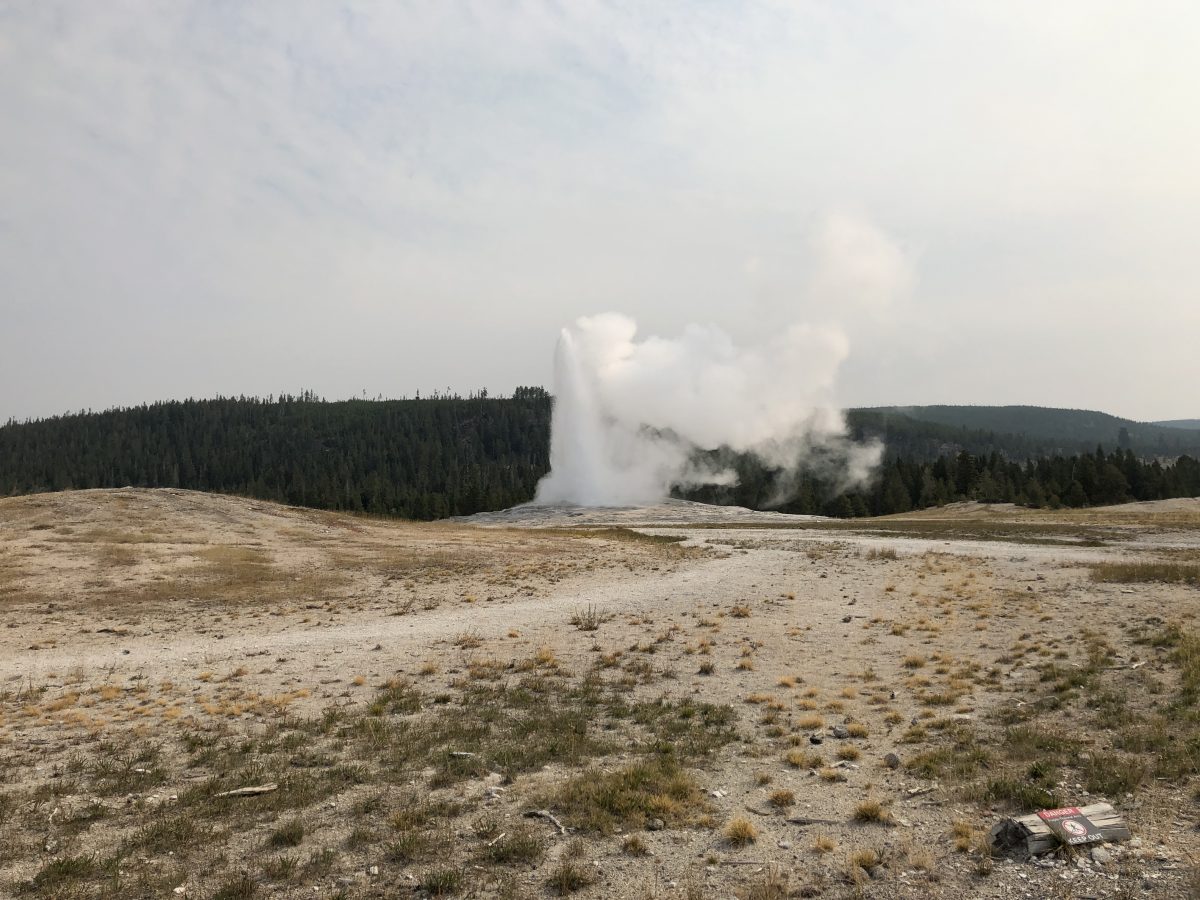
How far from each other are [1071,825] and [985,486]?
110132 millimetres

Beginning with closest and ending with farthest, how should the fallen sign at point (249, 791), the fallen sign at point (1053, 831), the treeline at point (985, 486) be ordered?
the fallen sign at point (1053, 831) < the fallen sign at point (249, 791) < the treeline at point (985, 486)

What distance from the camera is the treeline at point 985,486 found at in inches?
3954

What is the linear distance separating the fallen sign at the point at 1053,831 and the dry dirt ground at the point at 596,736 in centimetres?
19

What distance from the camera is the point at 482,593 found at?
102 feet

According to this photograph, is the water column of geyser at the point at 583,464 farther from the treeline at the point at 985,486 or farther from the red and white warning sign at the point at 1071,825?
the red and white warning sign at the point at 1071,825

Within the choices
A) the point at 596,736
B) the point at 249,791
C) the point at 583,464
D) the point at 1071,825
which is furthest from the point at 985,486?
the point at 249,791

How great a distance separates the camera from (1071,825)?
7.98 metres

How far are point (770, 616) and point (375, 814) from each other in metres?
17.5

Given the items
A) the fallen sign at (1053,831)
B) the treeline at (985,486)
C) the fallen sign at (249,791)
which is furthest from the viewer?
the treeline at (985,486)

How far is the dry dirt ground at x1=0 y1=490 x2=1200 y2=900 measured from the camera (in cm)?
780

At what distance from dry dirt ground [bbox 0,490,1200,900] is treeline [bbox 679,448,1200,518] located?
84766 mm

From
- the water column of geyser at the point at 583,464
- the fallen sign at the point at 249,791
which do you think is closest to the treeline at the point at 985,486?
the water column of geyser at the point at 583,464

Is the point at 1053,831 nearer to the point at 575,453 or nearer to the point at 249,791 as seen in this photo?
the point at 249,791

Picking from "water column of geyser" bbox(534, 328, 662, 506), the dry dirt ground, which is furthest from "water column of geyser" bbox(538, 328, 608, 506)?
the dry dirt ground
